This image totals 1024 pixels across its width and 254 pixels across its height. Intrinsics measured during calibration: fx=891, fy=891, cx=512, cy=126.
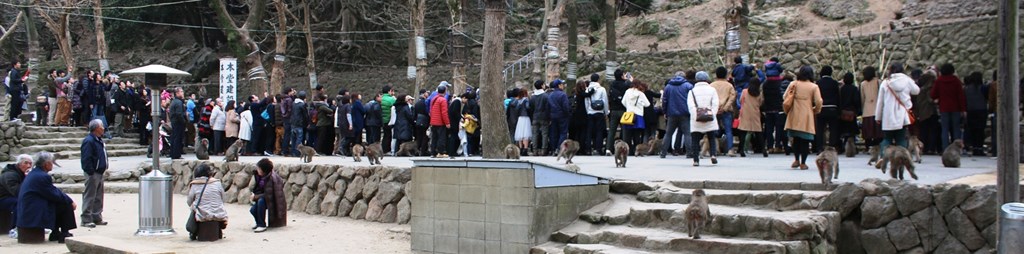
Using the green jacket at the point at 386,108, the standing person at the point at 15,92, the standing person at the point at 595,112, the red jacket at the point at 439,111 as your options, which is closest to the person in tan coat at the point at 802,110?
→ the standing person at the point at 595,112

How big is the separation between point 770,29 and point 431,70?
13746 mm

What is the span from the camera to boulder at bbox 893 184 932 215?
28.9ft

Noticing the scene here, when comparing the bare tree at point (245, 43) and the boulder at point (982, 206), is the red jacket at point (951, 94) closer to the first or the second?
the boulder at point (982, 206)

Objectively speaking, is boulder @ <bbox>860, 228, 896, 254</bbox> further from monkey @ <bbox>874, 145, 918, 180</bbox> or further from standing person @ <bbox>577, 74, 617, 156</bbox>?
standing person @ <bbox>577, 74, 617, 156</bbox>

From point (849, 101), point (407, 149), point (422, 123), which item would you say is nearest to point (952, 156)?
point (849, 101)

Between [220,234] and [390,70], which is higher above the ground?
[390,70]

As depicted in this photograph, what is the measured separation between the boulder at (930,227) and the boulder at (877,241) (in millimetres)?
298

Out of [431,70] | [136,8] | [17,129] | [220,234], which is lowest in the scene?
[220,234]

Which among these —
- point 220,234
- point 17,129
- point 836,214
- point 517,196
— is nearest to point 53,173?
point 17,129

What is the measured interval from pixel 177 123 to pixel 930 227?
53.8ft

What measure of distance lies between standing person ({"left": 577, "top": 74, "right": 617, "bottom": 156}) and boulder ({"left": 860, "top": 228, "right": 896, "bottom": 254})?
8499 millimetres

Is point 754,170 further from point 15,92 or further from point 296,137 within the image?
point 15,92

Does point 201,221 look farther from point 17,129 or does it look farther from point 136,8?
point 136,8

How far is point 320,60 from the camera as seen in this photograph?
40969 millimetres
